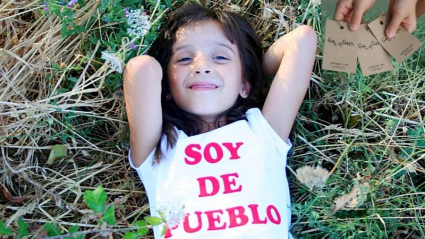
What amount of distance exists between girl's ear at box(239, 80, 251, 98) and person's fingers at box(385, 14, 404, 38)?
63 cm

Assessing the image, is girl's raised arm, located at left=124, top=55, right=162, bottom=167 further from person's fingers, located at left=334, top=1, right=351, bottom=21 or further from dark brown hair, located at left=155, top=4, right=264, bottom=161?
person's fingers, located at left=334, top=1, right=351, bottom=21

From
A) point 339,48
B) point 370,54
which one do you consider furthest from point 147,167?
point 370,54

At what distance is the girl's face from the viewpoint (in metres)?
2.02

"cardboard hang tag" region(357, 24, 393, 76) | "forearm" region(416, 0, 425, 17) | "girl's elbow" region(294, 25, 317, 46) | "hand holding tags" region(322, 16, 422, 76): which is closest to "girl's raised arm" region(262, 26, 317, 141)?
"girl's elbow" region(294, 25, 317, 46)

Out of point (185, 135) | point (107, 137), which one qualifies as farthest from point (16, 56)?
point (185, 135)

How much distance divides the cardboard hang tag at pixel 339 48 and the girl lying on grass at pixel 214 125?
0.10 meters

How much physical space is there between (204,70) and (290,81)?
0.36 metres

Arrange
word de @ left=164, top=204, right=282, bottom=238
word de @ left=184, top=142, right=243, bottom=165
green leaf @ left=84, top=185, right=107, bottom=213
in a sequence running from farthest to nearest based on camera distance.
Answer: word de @ left=184, top=142, right=243, bottom=165 → word de @ left=164, top=204, right=282, bottom=238 → green leaf @ left=84, top=185, right=107, bottom=213

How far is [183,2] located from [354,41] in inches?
32.4

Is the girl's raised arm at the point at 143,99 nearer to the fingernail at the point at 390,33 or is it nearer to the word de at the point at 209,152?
the word de at the point at 209,152

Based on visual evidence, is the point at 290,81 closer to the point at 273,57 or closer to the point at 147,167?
the point at 273,57

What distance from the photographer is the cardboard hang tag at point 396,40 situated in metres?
2.16

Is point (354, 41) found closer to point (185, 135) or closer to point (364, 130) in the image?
point (364, 130)

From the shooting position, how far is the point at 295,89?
2.08m
